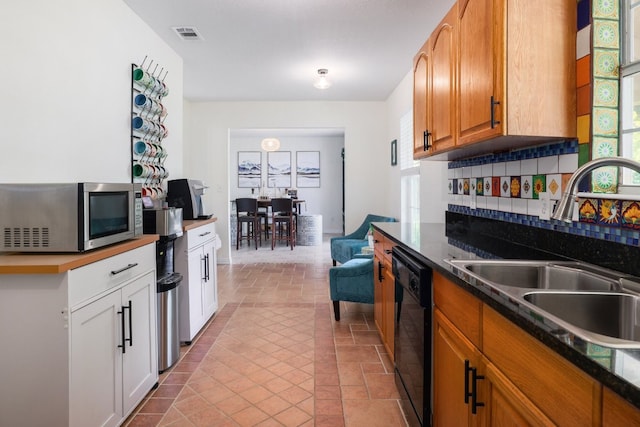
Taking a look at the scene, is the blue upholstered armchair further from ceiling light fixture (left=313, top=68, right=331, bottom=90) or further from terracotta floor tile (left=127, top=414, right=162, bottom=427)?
terracotta floor tile (left=127, top=414, right=162, bottom=427)

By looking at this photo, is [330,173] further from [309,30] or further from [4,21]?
[4,21]

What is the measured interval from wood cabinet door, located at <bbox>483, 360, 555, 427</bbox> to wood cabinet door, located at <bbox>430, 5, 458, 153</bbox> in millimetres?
1271

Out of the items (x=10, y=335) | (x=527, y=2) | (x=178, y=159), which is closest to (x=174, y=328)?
(x=10, y=335)

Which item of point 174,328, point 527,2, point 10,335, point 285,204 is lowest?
point 174,328

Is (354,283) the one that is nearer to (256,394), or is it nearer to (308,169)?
(256,394)

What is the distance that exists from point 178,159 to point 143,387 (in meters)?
2.33

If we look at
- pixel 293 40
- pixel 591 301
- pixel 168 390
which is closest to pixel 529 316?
pixel 591 301

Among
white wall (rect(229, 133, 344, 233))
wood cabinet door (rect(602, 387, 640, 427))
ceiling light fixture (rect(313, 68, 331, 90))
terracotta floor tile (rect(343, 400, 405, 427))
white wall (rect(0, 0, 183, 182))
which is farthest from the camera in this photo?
white wall (rect(229, 133, 344, 233))

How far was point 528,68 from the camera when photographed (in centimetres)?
152

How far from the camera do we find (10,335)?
1475 mm

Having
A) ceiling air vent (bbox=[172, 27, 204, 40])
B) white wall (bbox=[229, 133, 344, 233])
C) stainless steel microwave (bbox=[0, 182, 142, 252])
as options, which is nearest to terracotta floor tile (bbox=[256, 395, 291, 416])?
stainless steel microwave (bbox=[0, 182, 142, 252])

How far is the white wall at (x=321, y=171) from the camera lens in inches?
392

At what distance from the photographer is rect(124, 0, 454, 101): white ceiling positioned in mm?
2932

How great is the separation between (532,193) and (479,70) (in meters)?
0.65
